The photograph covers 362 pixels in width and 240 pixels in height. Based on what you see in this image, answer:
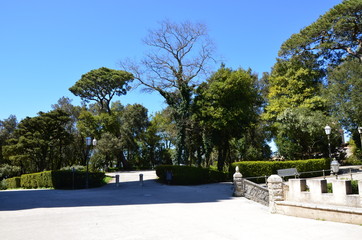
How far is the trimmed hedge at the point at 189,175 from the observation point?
67.0 feet

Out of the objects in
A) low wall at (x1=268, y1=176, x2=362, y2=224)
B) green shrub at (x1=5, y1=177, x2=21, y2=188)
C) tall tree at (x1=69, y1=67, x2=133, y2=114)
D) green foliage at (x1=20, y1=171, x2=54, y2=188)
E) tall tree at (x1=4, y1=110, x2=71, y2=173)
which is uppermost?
tall tree at (x1=69, y1=67, x2=133, y2=114)

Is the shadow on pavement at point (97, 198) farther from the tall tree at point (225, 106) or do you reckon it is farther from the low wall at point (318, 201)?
the tall tree at point (225, 106)

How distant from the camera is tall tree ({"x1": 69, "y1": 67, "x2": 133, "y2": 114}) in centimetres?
4444

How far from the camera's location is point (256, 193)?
12750 millimetres

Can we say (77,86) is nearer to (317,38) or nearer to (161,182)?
(161,182)

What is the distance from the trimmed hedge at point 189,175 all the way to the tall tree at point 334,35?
1655 centimetres

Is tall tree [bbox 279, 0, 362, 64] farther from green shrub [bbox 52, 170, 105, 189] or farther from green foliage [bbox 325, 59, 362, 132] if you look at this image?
green shrub [bbox 52, 170, 105, 189]

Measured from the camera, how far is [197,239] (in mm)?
5773

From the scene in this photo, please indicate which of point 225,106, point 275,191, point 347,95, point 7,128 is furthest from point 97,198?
point 7,128

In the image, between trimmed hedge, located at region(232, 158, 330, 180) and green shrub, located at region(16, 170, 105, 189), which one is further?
green shrub, located at region(16, 170, 105, 189)

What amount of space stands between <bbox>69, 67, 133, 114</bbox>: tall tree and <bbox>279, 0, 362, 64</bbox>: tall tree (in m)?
26.6

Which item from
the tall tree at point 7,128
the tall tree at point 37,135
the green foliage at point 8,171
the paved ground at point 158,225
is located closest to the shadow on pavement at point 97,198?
the paved ground at point 158,225

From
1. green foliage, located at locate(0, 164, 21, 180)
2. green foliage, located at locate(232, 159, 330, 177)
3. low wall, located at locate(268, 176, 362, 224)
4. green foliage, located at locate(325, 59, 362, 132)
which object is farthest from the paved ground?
green foliage, located at locate(0, 164, 21, 180)

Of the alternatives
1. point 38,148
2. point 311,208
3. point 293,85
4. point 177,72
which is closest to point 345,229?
point 311,208
